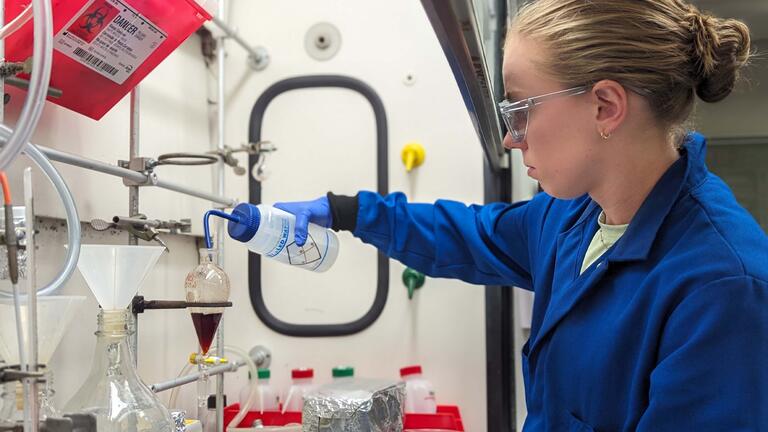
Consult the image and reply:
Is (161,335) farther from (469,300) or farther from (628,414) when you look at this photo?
(628,414)

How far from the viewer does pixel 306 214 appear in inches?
51.6

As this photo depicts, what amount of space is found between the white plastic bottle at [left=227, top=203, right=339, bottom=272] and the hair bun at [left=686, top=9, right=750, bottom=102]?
785 mm

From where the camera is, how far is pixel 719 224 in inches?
33.7

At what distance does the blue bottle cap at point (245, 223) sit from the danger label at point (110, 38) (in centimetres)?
33

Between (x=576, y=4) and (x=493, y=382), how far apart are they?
1118 millimetres

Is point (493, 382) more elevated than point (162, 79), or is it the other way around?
point (162, 79)

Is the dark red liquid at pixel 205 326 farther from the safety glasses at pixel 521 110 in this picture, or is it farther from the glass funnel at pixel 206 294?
the safety glasses at pixel 521 110

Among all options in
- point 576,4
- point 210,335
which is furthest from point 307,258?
point 576,4

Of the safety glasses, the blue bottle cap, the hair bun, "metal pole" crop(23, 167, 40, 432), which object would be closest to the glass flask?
"metal pole" crop(23, 167, 40, 432)

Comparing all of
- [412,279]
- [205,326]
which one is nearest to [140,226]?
[205,326]

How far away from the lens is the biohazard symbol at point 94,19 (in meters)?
0.98

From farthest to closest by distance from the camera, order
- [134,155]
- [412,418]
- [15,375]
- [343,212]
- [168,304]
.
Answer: [412,418] < [343,212] < [134,155] < [168,304] < [15,375]

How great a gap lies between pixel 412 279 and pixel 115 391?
1.02 m

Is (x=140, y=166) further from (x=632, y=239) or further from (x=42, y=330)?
(x=632, y=239)
